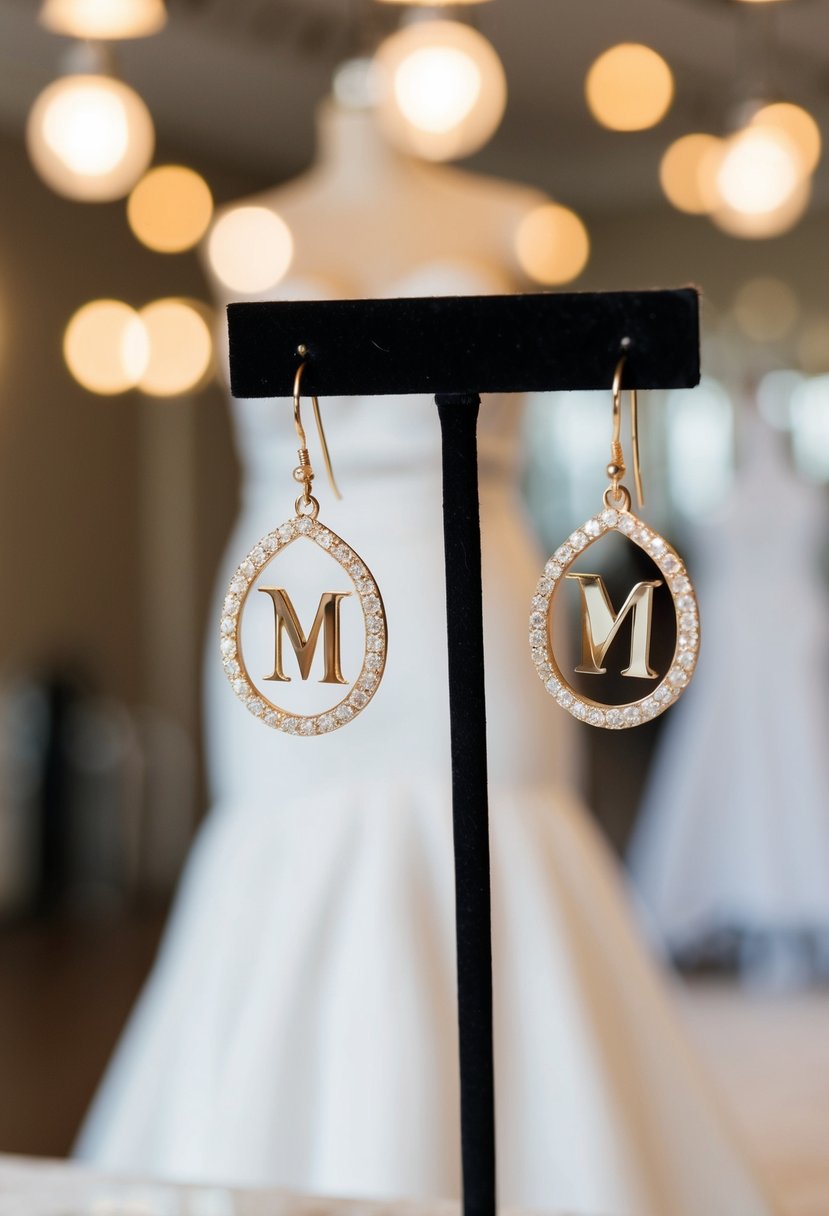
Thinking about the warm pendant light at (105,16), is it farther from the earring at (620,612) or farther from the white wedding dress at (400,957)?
the earring at (620,612)

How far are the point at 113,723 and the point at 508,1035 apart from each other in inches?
176

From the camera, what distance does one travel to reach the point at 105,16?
2430 mm

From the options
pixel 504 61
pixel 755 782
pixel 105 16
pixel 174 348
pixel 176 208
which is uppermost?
pixel 504 61

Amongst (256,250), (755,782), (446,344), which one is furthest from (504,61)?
(446,344)

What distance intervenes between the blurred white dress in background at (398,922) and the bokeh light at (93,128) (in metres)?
0.48

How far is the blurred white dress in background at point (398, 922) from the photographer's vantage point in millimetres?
1863

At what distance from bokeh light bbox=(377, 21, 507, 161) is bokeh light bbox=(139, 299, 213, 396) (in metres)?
2.58

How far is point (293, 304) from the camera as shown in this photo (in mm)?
774

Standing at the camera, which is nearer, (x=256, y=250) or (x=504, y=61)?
(x=256, y=250)

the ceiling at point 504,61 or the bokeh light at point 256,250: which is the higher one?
the ceiling at point 504,61

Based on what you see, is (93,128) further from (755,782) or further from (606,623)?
(755,782)

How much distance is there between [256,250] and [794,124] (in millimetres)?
1925

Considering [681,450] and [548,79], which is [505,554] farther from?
[681,450]

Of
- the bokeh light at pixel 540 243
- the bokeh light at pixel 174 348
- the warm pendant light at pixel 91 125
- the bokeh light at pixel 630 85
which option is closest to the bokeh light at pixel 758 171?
the bokeh light at pixel 630 85
